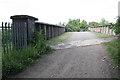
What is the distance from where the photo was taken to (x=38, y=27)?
11.3m

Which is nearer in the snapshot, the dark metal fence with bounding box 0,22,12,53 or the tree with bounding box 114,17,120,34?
the dark metal fence with bounding box 0,22,12,53

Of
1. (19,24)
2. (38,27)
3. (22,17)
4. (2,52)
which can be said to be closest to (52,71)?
(2,52)

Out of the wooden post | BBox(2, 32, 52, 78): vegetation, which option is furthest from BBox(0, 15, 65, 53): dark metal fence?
BBox(2, 32, 52, 78): vegetation

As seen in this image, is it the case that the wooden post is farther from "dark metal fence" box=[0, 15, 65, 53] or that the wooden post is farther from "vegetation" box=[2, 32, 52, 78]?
"vegetation" box=[2, 32, 52, 78]

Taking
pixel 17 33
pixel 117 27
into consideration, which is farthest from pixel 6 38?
pixel 117 27

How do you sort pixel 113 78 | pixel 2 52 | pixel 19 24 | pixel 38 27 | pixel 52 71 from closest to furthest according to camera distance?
pixel 113 78 → pixel 52 71 → pixel 2 52 → pixel 19 24 → pixel 38 27

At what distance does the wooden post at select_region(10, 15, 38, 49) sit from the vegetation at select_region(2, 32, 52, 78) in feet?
1.34

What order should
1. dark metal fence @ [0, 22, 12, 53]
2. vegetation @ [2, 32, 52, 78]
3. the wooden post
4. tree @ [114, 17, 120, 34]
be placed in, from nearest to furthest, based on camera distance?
vegetation @ [2, 32, 52, 78], dark metal fence @ [0, 22, 12, 53], the wooden post, tree @ [114, 17, 120, 34]

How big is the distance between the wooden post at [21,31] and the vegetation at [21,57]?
16.1 inches

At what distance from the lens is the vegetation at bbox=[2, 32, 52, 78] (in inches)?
193

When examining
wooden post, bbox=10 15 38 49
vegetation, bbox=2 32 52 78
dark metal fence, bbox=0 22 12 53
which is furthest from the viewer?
wooden post, bbox=10 15 38 49

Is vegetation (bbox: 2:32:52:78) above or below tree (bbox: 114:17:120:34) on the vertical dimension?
below

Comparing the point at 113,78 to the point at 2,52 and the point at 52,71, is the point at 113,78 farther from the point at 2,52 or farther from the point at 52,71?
the point at 2,52

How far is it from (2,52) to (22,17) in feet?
8.59
